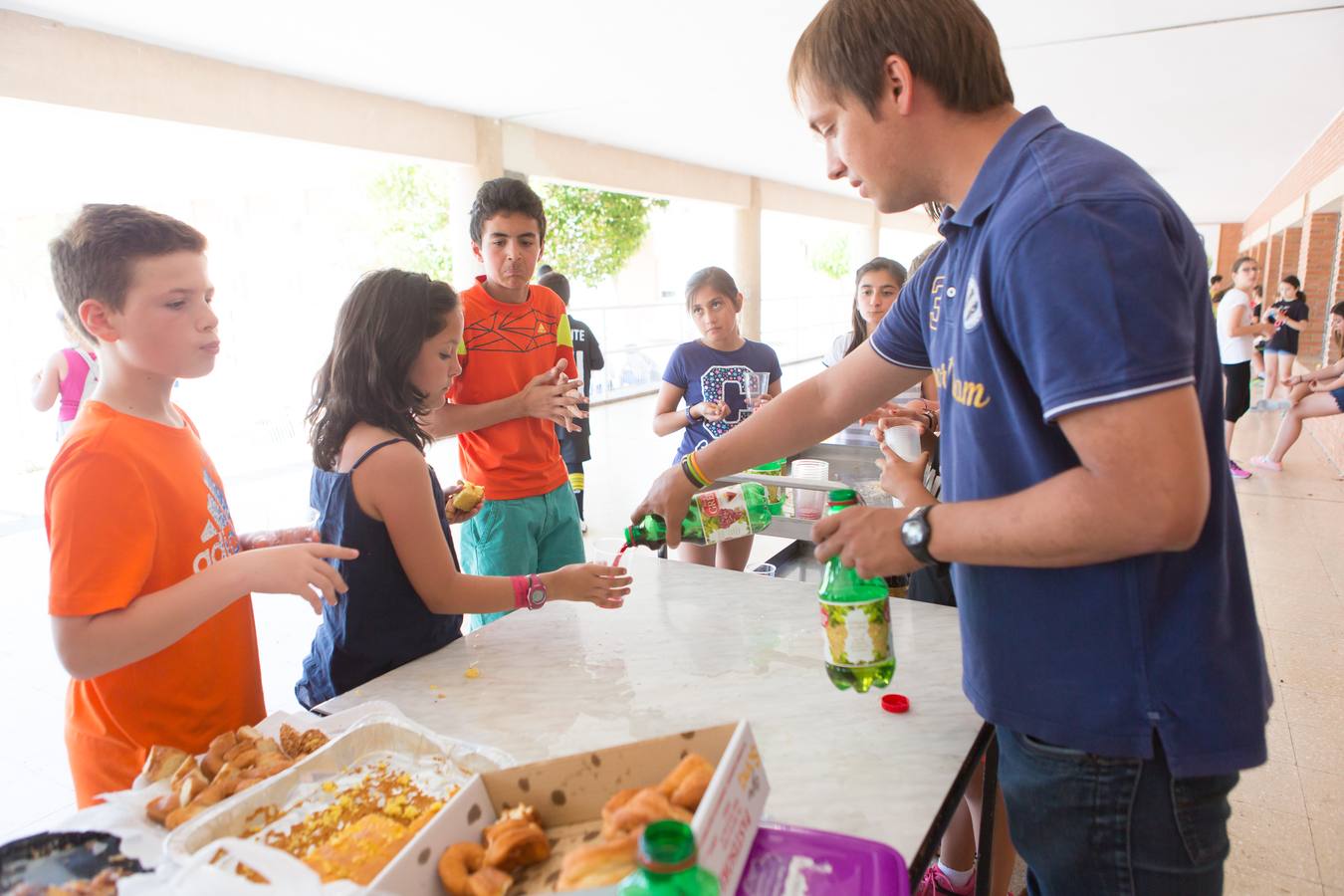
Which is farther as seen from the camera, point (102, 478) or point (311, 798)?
point (102, 478)

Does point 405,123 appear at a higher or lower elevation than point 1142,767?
higher

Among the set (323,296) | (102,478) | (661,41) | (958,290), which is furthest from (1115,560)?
(323,296)

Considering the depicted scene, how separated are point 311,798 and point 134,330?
802 mm

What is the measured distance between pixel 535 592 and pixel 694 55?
5.49 m

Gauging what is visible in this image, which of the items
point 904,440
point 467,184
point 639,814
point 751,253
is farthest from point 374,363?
point 751,253

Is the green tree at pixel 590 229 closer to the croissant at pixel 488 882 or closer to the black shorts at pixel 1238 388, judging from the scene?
the black shorts at pixel 1238 388

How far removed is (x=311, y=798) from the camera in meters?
0.99

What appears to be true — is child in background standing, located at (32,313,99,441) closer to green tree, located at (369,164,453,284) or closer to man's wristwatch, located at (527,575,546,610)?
man's wristwatch, located at (527,575,546,610)

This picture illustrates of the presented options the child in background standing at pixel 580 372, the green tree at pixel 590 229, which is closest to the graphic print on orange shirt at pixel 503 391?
the child in background standing at pixel 580 372

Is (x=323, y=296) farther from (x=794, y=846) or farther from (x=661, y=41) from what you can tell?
(x=794, y=846)

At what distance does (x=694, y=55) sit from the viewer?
6000 millimetres

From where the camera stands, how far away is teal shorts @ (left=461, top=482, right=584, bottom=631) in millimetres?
2414

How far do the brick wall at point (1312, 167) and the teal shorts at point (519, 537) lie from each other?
865 centimetres

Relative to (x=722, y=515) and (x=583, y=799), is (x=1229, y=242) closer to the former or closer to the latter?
(x=722, y=515)
